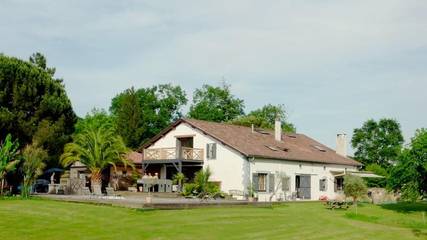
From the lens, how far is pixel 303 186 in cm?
4103

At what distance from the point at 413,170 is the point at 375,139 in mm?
48145

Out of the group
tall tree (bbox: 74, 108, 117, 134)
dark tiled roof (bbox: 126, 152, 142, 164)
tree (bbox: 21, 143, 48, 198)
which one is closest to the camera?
tree (bbox: 21, 143, 48, 198)

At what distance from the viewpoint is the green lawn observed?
17719 mm

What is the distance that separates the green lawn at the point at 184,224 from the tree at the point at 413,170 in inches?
222

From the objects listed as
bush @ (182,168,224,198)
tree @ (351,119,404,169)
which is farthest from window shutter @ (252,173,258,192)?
tree @ (351,119,404,169)

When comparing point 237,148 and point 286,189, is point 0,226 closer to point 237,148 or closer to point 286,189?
point 237,148

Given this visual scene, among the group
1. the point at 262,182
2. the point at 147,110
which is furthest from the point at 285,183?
the point at 147,110

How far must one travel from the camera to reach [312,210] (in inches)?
1128

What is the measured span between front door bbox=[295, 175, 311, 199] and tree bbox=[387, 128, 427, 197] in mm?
9564

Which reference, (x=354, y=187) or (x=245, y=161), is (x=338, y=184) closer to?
(x=354, y=187)

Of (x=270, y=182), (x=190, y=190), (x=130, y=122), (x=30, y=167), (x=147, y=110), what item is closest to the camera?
(x=30, y=167)

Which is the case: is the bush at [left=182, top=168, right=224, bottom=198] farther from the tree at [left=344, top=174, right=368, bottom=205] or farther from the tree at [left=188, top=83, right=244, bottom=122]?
the tree at [left=188, top=83, right=244, bottom=122]

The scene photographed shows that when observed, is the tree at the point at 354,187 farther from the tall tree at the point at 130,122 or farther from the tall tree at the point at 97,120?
the tall tree at the point at 97,120

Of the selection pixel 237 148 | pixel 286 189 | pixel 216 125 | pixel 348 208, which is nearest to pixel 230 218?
pixel 348 208
